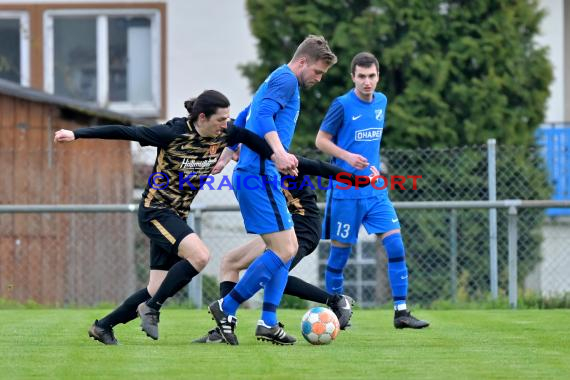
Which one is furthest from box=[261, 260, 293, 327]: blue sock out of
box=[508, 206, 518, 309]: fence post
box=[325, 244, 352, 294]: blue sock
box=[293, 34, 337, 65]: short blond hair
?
box=[508, 206, 518, 309]: fence post

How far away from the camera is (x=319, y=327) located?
8.34m

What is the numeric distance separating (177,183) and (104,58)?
1228cm

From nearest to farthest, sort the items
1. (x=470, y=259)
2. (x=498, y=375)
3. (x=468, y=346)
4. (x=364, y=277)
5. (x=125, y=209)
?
(x=498, y=375), (x=468, y=346), (x=125, y=209), (x=470, y=259), (x=364, y=277)

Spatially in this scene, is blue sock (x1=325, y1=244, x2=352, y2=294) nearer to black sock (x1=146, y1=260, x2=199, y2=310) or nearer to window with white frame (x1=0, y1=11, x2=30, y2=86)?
black sock (x1=146, y1=260, x2=199, y2=310)

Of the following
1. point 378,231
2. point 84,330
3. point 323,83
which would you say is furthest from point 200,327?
point 323,83

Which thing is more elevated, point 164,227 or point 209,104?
point 209,104

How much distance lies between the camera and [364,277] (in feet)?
50.1

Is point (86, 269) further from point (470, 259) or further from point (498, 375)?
point (498, 375)

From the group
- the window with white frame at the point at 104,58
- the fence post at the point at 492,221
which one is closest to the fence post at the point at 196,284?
the fence post at the point at 492,221

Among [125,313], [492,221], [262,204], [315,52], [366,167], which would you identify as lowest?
[125,313]

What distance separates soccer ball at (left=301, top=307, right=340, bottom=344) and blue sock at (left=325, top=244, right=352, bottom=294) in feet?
5.28

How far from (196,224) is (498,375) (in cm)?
672

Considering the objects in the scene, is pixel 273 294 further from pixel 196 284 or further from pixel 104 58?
pixel 104 58

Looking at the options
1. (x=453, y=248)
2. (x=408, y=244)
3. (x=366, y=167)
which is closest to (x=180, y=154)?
(x=366, y=167)
